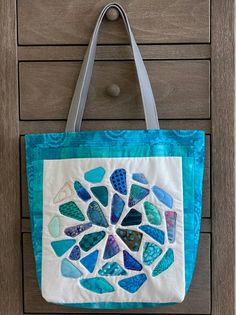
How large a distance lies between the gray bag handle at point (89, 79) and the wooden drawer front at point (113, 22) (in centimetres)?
2

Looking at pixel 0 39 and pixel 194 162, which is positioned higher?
pixel 0 39

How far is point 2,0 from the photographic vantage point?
3.19 feet

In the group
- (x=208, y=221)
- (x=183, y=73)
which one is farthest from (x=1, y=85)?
(x=208, y=221)

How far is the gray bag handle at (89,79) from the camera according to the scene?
3.10 feet

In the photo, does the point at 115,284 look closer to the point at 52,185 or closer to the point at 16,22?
the point at 52,185

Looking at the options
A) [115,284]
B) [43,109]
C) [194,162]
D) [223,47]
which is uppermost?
[223,47]

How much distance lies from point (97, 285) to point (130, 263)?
0.08 m

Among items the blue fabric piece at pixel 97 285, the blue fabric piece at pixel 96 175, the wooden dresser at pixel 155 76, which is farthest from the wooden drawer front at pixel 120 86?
the blue fabric piece at pixel 97 285

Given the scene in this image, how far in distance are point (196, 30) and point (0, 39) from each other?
1.27 feet

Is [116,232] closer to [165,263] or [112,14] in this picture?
[165,263]

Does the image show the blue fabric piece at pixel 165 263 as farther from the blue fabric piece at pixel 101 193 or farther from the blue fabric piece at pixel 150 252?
the blue fabric piece at pixel 101 193

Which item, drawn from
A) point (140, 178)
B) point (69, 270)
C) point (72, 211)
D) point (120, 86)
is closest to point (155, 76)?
point (120, 86)

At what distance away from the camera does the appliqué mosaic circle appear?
94 centimetres

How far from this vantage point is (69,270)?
0.95 metres
